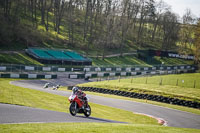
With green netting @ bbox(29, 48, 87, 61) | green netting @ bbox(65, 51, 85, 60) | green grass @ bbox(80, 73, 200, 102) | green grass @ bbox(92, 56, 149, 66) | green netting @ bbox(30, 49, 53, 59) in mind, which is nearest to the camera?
green grass @ bbox(80, 73, 200, 102)

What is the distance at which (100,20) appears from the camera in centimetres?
8331

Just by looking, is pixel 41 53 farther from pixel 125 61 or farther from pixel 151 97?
pixel 151 97

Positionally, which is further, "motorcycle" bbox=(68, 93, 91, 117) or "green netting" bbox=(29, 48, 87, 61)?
"green netting" bbox=(29, 48, 87, 61)

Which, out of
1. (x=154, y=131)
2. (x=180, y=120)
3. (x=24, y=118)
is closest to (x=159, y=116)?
(x=180, y=120)

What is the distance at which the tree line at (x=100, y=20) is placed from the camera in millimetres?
70062

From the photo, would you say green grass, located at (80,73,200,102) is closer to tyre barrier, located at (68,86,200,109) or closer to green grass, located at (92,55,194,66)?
tyre barrier, located at (68,86,200,109)

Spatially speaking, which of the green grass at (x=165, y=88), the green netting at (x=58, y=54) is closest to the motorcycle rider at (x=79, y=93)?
the green grass at (x=165, y=88)

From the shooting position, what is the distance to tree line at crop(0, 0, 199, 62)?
70062mm

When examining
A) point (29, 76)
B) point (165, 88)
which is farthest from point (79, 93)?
point (29, 76)

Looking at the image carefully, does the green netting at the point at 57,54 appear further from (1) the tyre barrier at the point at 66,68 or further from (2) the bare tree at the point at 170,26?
(2) the bare tree at the point at 170,26

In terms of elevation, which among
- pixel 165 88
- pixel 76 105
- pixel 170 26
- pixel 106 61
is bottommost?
pixel 106 61

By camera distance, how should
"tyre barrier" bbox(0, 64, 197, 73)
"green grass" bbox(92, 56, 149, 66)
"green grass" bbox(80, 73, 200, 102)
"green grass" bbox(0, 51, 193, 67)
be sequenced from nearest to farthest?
1. "green grass" bbox(80, 73, 200, 102)
2. "tyre barrier" bbox(0, 64, 197, 73)
3. "green grass" bbox(0, 51, 193, 67)
4. "green grass" bbox(92, 56, 149, 66)

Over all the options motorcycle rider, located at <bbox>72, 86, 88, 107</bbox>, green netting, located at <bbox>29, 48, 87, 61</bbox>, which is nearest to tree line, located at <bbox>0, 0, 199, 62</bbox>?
green netting, located at <bbox>29, 48, 87, 61</bbox>

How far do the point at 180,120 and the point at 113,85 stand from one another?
57.2 feet
